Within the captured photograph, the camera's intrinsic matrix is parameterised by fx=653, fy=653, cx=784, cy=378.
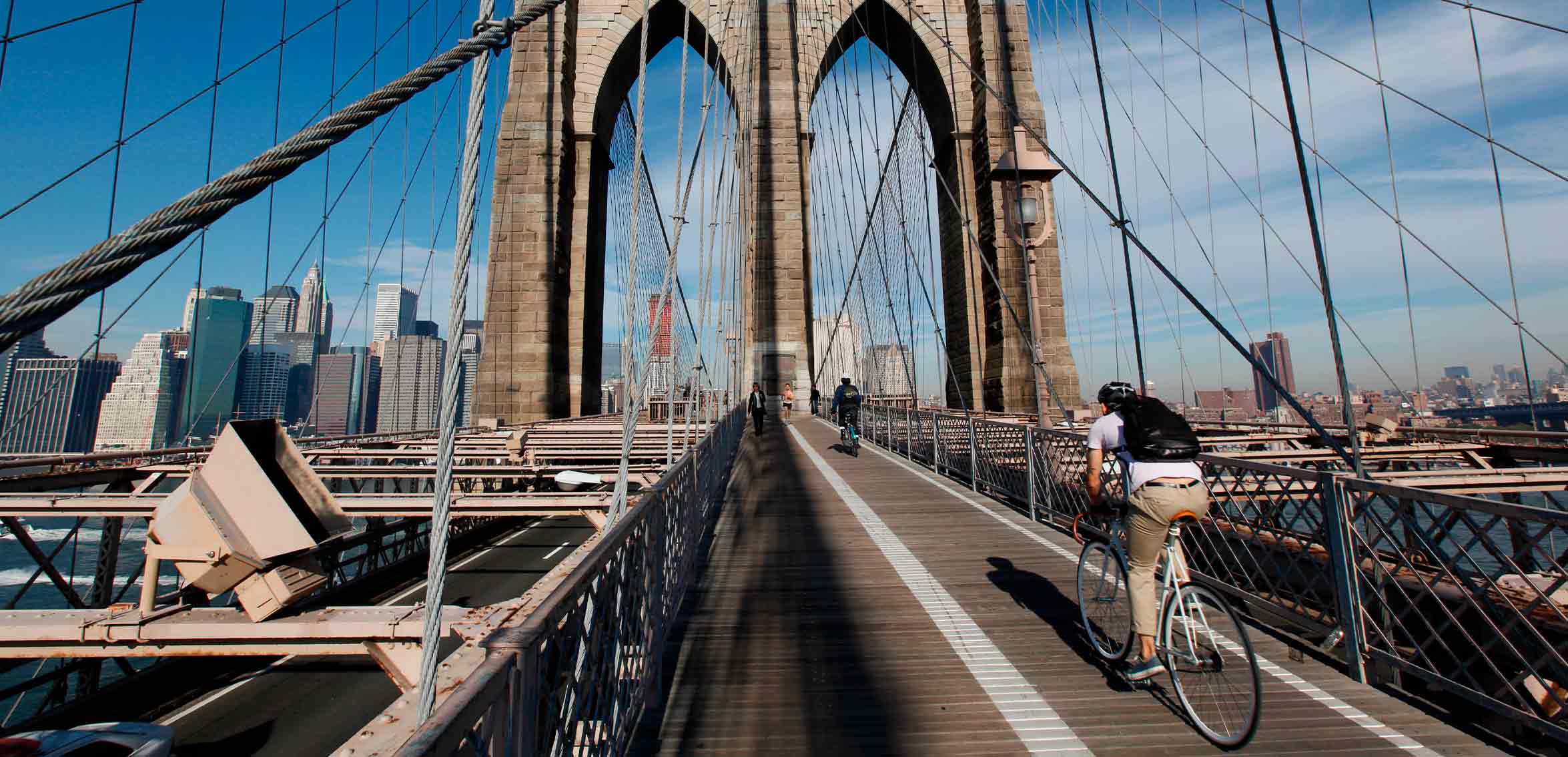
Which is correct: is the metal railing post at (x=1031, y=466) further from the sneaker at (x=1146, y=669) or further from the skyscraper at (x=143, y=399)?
the skyscraper at (x=143, y=399)

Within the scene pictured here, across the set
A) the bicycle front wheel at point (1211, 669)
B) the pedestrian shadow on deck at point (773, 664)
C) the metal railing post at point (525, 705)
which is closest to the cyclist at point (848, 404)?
the pedestrian shadow on deck at point (773, 664)

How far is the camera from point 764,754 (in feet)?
7.51

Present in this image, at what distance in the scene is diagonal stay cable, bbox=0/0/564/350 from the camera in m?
0.98

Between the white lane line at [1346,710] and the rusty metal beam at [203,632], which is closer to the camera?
the white lane line at [1346,710]

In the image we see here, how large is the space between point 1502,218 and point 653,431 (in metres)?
10.6

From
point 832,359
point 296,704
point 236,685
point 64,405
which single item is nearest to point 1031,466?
point 296,704

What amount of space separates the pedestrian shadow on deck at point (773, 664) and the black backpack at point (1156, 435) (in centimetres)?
136

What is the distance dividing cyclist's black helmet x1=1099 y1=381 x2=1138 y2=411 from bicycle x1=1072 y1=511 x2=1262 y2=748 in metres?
0.47

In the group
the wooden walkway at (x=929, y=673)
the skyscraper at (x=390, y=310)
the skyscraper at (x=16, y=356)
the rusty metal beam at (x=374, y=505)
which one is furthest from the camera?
the skyscraper at (x=390, y=310)

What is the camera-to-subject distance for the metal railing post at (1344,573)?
2703 millimetres

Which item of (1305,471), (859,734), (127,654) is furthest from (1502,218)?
(127,654)

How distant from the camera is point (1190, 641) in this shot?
7.76 ft

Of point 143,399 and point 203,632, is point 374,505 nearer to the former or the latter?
point 203,632

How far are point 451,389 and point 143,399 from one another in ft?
72.8
